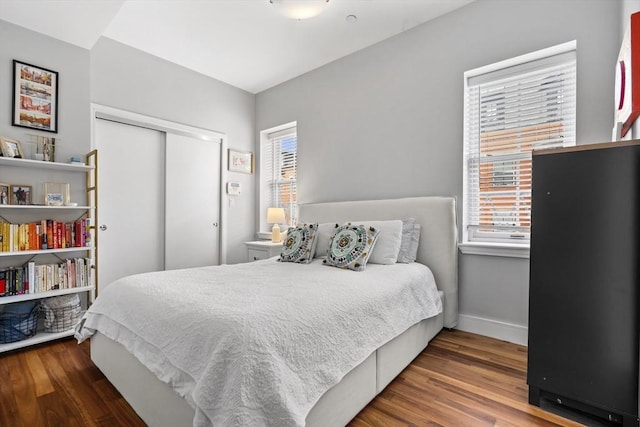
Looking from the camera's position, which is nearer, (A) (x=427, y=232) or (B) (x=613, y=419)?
(B) (x=613, y=419)

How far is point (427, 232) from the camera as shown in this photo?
2670 mm

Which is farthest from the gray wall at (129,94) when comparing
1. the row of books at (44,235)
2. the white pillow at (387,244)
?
the white pillow at (387,244)

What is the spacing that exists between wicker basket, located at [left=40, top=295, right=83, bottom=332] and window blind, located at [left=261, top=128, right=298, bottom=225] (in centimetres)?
244

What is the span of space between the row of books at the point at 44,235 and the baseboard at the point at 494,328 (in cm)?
334

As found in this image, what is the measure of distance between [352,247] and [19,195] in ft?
8.80

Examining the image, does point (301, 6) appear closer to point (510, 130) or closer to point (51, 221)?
point (510, 130)

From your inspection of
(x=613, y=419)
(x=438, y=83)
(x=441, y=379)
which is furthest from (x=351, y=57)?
(x=613, y=419)

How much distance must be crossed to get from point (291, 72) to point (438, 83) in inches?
73.3

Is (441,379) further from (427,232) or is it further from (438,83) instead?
(438,83)

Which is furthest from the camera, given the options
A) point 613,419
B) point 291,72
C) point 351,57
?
point 291,72

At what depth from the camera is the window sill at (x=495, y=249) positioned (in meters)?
2.35

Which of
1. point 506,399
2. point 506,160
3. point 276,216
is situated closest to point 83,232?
point 276,216

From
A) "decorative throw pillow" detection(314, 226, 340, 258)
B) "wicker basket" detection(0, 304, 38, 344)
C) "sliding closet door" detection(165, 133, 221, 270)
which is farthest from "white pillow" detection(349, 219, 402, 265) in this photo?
"wicker basket" detection(0, 304, 38, 344)

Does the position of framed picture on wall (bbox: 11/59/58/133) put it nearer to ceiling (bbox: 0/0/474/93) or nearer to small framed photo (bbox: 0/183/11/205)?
ceiling (bbox: 0/0/474/93)
